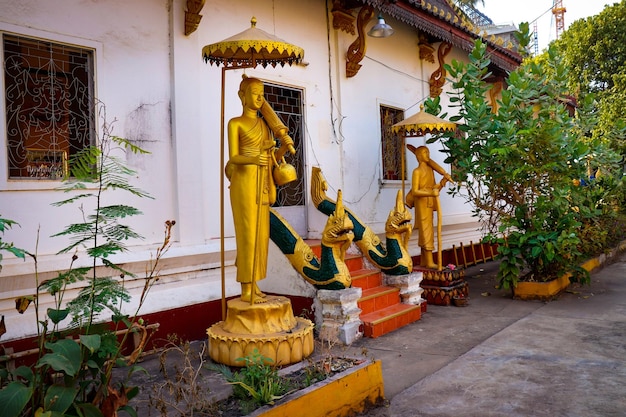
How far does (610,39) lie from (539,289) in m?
17.9

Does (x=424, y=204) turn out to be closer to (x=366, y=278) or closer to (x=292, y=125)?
(x=366, y=278)

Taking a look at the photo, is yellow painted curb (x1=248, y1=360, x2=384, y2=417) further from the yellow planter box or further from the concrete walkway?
the yellow planter box

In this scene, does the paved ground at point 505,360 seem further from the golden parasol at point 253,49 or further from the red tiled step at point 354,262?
the golden parasol at point 253,49

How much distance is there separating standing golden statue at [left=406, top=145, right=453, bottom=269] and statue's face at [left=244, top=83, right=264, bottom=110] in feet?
10.2

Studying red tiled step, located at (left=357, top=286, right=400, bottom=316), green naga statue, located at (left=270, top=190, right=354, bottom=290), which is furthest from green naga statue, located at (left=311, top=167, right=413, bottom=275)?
green naga statue, located at (left=270, top=190, right=354, bottom=290)

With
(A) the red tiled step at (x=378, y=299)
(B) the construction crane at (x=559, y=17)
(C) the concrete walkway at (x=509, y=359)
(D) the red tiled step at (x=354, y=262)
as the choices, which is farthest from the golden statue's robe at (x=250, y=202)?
(B) the construction crane at (x=559, y=17)

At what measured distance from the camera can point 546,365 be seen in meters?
4.68

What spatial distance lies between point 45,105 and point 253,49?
1.79 metres

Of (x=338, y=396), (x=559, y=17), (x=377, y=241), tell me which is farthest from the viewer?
(x=559, y=17)

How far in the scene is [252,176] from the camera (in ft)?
15.7

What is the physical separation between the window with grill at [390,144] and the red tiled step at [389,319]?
8.93 ft

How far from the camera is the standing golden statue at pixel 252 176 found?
4.75 meters

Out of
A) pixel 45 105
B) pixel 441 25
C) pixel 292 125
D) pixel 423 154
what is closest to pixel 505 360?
pixel 423 154

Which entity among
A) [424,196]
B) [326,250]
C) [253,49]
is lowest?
[326,250]
